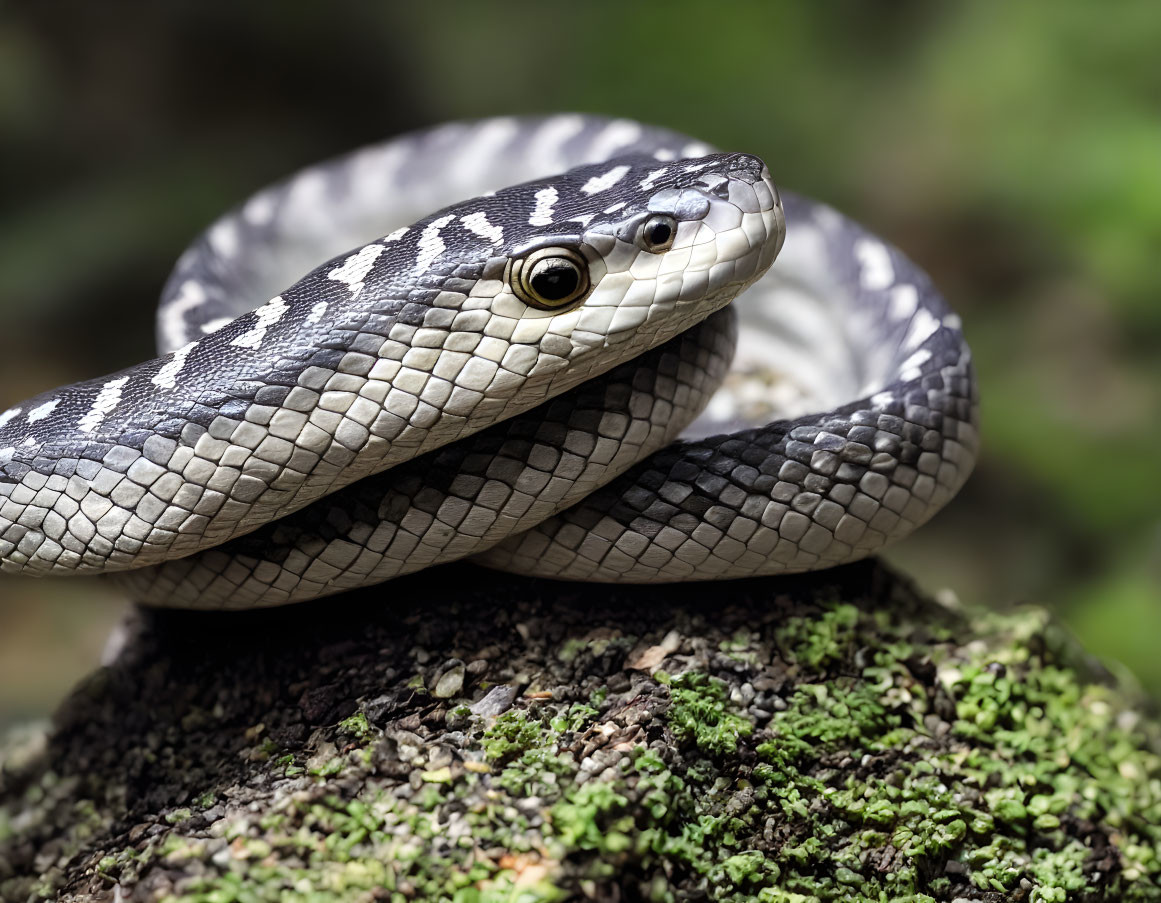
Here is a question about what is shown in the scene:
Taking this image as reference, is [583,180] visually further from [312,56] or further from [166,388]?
[312,56]

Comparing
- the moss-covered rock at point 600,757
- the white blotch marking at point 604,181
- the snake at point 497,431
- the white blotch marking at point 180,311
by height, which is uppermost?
the white blotch marking at point 180,311


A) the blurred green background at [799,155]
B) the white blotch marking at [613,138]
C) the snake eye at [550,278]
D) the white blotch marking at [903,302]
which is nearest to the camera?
the snake eye at [550,278]

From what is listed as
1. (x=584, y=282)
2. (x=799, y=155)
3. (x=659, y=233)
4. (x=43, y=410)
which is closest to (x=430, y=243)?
(x=584, y=282)

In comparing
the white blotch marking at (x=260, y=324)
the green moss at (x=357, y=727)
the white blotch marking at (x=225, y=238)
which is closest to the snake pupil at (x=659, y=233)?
the white blotch marking at (x=260, y=324)

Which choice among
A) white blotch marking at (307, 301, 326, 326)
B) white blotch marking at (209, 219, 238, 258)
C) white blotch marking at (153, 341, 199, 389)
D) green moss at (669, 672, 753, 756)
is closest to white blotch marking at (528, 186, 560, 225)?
white blotch marking at (307, 301, 326, 326)

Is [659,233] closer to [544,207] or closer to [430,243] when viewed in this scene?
[544,207]

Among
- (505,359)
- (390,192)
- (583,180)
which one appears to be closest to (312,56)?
(390,192)

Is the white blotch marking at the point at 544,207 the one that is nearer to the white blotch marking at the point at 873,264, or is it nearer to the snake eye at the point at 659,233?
the snake eye at the point at 659,233
